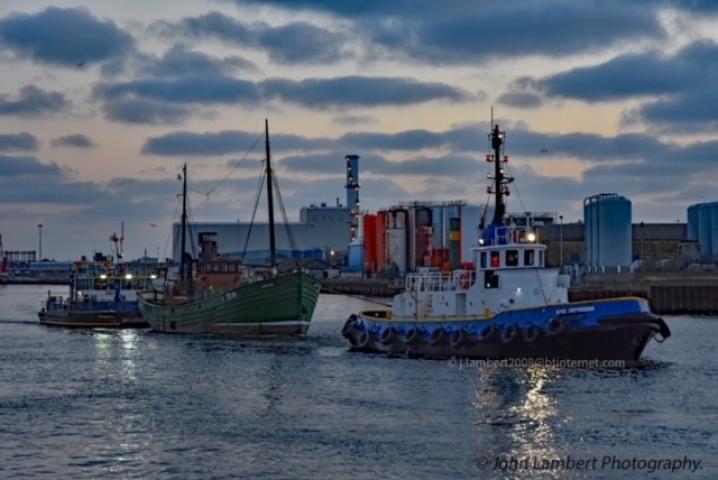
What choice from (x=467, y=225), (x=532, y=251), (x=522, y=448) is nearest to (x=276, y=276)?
(x=532, y=251)

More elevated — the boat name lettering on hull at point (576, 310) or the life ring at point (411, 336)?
the boat name lettering on hull at point (576, 310)

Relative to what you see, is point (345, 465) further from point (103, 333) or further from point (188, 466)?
point (103, 333)

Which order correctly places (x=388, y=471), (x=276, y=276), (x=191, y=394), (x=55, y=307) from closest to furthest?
(x=388, y=471) → (x=191, y=394) → (x=276, y=276) → (x=55, y=307)

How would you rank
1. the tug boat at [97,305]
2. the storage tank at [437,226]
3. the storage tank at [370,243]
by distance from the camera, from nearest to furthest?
the tug boat at [97,305] < the storage tank at [437,226] < the storage tank at [370,243]

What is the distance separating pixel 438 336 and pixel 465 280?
3.16 meters

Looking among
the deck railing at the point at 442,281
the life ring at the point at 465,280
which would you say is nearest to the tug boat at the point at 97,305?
the deck railing at the point at 442,281

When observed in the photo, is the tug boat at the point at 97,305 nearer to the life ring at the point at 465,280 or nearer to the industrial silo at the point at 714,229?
the life ring at the point at 465,280

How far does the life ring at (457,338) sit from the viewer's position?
4925 cm

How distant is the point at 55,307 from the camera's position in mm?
92812

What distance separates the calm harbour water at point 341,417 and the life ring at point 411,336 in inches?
71.9

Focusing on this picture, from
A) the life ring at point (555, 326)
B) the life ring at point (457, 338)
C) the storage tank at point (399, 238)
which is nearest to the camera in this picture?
the life ring at point (555, 326)

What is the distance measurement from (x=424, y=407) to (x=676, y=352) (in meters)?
25.4

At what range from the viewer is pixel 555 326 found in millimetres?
45844

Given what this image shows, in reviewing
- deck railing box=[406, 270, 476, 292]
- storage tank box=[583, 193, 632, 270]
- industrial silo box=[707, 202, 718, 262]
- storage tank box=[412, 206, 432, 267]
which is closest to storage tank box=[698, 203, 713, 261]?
industrial silo box=[707, 202, 718, 262]
